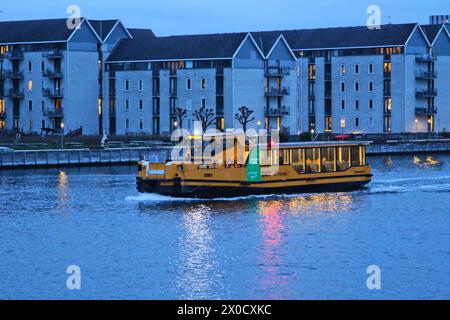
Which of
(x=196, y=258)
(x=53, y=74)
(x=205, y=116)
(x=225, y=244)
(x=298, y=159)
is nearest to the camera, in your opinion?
(x=196, y=258)

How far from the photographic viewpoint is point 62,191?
226 ft

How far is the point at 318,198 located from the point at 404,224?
478 inches

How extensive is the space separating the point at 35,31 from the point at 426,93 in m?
42.4

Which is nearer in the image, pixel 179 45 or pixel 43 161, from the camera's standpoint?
pixel 43 161

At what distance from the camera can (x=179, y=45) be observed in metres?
122

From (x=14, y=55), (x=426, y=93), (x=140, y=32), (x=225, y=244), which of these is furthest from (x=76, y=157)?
(x=140, y=32)

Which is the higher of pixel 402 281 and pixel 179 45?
pixel 179 45

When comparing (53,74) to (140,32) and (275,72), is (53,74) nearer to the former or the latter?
(275,72)

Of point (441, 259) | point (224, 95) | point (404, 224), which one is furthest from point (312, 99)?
point (441, 259)

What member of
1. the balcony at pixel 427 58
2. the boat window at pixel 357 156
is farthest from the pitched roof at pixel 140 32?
the boat window at pixel 357 156

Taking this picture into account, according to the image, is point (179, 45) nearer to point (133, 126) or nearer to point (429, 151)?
point (133, 126)

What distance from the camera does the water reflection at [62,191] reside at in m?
60.3

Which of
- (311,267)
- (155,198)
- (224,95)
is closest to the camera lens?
(311,267)

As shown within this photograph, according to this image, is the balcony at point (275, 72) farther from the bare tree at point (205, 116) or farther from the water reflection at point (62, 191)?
the water reflection at point (62, 191)
